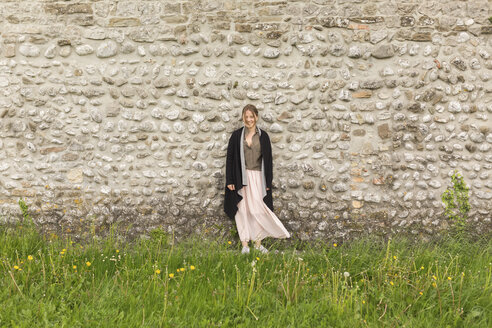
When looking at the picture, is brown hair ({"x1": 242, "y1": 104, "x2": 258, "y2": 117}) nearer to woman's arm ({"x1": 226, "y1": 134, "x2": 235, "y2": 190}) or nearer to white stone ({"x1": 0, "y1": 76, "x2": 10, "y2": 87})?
woman's arm ({"x1": 226, "y1": 134, "x2": 235, "y2": 190})

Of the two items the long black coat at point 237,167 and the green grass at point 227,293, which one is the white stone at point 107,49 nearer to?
the long black coat at point 237,167

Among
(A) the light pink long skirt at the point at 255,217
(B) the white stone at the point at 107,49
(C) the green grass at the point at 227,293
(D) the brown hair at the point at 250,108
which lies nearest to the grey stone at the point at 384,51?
(D) the brown hair at the point at 250,108

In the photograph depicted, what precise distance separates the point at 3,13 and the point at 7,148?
1.70 meters

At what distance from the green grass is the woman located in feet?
2.13

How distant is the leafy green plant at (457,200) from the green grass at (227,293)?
81 centimetres

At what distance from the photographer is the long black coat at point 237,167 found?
15.2 feet

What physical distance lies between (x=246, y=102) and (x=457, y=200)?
2883 mm

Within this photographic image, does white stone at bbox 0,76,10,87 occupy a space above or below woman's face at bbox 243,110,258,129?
above

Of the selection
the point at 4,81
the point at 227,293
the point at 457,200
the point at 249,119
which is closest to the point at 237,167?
the point at 249,119

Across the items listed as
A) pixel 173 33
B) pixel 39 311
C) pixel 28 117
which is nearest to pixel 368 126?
pixel 173 33

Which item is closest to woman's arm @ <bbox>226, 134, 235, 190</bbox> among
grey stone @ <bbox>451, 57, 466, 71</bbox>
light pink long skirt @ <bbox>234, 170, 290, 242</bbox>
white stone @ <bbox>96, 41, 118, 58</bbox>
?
light pink long skirt @ <bbox>234, 170, 290, 242</bbox>

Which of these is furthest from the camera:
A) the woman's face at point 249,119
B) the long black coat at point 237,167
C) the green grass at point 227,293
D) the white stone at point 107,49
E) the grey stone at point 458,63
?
the white stone at point 107,49

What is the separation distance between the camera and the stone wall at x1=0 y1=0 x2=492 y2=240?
474 cm

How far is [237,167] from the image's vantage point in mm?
4633
